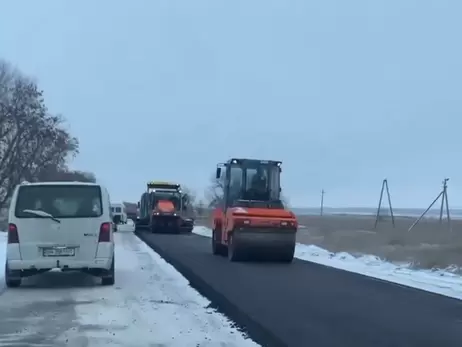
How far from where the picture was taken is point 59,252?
15.2 m

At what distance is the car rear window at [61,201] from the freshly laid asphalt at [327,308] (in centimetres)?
259

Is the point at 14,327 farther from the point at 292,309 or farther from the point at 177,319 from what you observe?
the point at 292,309

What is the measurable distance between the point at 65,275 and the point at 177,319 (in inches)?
291

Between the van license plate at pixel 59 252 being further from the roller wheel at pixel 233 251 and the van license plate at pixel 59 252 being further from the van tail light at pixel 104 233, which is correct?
the roller wheel at pixel 233 251

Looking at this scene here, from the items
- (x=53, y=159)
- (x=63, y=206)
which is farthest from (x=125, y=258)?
(x=53, y=159)

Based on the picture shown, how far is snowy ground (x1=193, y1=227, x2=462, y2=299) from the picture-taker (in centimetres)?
1675

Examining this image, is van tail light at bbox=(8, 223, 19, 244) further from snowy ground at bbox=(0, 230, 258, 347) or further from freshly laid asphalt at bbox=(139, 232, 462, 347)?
freshly laid asphalt at bbox=(139, 232, 462, 347)

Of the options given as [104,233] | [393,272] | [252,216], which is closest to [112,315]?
[104,233]

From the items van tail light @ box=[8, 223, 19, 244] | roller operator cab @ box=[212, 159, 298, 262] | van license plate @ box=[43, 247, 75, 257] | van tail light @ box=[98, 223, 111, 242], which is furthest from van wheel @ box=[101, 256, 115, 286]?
roller operator cab @ box=[212, 159, 298, 262]

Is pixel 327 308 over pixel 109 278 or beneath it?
beneath

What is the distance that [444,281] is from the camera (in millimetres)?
17906

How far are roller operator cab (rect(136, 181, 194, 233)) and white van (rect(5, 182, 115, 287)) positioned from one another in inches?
1254

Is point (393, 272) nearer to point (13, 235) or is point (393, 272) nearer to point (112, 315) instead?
point (13, 235)

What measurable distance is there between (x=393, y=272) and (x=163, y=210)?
28.6 metres
